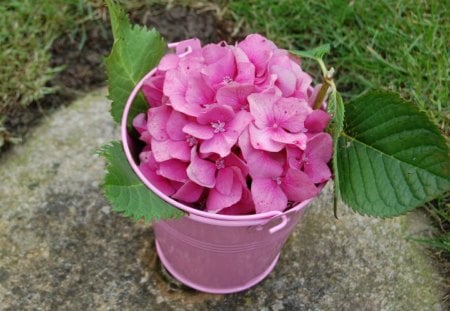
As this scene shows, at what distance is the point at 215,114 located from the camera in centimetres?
105

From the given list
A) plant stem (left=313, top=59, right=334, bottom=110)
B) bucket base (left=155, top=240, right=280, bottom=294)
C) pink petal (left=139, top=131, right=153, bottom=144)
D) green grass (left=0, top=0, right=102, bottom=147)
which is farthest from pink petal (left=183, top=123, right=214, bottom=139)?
green grass (left=0, top=0, right=102, bottom=147)

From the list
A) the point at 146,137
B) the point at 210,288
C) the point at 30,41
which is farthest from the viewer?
the point at 30,41

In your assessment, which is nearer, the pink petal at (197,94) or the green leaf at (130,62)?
the pink petal at (197,94)

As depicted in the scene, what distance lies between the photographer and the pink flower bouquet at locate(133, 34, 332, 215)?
41.4 inches

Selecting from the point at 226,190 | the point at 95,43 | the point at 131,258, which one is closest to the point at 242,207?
the point at 226,190

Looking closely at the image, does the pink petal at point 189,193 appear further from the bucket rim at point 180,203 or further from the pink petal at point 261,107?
the pink petal at point 261,107

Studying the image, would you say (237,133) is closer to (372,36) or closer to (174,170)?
(174,170)

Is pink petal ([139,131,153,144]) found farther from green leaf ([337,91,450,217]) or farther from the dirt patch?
the dirt patch

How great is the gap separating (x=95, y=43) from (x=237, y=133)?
2.87 ft

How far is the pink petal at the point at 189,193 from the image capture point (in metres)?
1.08

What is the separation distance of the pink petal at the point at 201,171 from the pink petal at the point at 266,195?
0.23ft

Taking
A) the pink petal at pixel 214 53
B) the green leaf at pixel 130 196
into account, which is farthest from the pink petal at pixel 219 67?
the green leaf at pixel 130 196

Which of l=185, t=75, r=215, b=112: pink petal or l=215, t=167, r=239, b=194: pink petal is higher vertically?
l=185, t=75, r=215, b=112: pink petal

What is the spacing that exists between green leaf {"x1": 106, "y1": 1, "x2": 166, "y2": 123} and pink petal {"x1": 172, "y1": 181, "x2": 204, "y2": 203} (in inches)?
8.0
